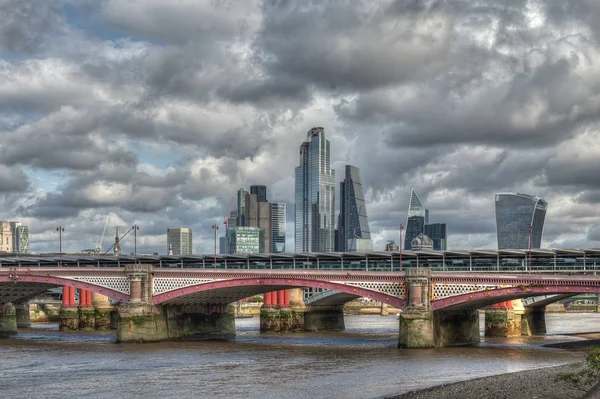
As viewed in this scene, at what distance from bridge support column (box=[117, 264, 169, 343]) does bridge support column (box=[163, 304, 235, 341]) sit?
310cm

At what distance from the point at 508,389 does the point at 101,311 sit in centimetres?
10619

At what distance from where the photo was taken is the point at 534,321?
440 ft

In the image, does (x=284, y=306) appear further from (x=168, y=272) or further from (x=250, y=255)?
(x=168, y=272)

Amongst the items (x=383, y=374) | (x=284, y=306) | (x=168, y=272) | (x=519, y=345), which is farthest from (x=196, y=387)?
(x=284, y=306)

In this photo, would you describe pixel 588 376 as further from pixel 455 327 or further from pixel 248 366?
pixel 455 327

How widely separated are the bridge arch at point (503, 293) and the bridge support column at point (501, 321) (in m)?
27.3

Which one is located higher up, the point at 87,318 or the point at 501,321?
the point at 87,318

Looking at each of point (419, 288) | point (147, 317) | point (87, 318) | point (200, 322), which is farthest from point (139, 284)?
point (87, 318)

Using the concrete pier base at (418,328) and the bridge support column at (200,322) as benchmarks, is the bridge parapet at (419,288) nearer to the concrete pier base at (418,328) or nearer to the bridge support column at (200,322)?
the concrete pier base at (418,328)

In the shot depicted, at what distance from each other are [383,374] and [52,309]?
130363mm

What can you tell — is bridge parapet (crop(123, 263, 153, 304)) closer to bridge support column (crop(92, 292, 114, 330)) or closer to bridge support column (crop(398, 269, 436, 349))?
bridge support column (crop(398, 269, 436, 349))

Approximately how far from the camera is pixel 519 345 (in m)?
107

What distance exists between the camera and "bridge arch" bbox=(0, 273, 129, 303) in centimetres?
11391

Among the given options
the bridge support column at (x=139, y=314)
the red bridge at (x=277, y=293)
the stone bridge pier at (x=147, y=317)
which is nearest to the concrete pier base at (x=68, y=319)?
the red bridge at (x=277, y=293)
